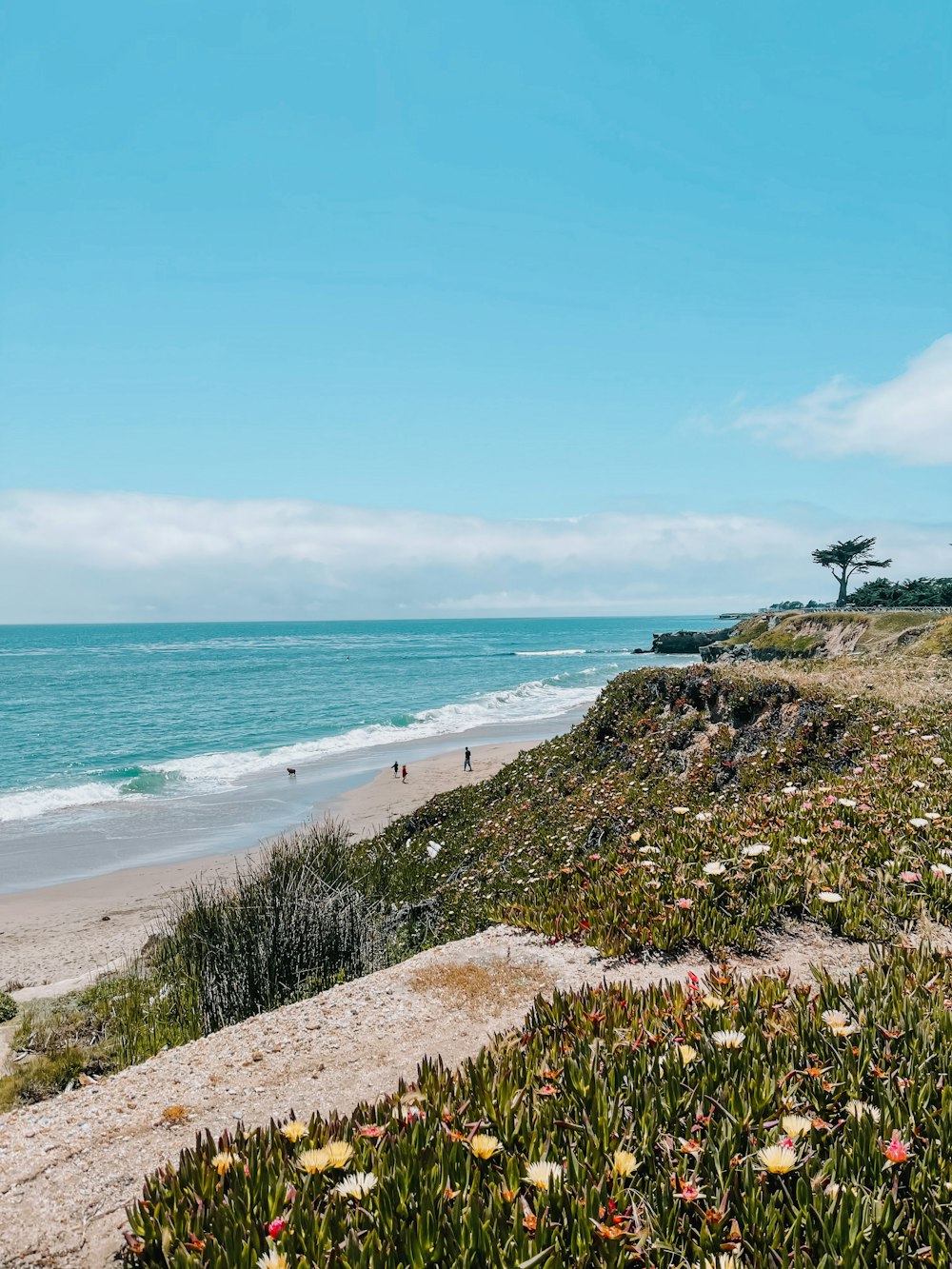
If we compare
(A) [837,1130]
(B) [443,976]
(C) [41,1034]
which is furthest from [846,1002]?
(C) [41,1034]

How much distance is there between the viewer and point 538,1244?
2150 mm

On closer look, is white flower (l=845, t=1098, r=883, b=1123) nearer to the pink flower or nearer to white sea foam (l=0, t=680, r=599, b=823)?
the pink flower

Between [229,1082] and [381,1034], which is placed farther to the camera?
[381,1034]

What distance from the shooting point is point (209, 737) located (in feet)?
155

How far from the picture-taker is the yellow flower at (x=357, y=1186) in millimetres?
2355

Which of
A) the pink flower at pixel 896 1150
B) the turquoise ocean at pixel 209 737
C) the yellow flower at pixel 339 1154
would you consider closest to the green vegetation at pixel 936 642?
the pink flower at pixel 896 1150

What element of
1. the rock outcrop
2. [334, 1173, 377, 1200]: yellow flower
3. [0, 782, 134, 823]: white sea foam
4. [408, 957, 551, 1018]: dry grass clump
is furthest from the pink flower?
the rock outcrop

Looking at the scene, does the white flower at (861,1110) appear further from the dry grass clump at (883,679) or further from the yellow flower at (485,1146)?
the dry grass clump at (883,679)

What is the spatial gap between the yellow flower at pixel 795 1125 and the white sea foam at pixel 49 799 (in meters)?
34.1

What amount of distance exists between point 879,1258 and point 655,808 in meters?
8.85

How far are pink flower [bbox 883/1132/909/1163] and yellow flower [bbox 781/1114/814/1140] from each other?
0.25 m

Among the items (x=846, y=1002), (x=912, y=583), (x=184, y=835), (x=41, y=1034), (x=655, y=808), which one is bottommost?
(x=184, y=835)

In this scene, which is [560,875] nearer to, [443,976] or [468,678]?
[443,976]

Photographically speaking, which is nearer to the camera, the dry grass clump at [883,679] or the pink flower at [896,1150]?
the pink flower at [896,1150]
